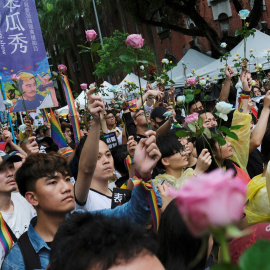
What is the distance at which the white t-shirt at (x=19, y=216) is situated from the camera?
3.16m

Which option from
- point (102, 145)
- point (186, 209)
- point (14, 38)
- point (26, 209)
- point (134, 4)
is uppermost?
point (134, 4)

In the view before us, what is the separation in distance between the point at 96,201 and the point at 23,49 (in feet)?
20.2

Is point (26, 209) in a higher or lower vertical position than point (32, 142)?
lower

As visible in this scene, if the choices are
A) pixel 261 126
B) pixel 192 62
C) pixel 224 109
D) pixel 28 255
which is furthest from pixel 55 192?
pixel 192 62

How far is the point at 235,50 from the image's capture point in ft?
45.4

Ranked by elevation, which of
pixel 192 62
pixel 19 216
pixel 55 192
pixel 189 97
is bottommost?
pixel 19 216

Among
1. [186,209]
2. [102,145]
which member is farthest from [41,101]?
[186,209]

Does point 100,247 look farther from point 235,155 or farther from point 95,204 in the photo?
point 235,155

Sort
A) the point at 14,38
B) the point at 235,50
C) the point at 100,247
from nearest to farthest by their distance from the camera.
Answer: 1. the point at 100,247
2. the point at 14,38
3. the point at 235,50

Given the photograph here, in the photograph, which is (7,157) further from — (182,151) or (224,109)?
(224,109)

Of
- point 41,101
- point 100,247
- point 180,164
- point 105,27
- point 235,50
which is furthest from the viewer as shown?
point 105,27

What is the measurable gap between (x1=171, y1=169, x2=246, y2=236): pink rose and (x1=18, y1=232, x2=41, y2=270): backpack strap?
1.86 metres

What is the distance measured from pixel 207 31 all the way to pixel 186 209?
20237 mm

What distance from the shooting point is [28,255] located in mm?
2221
